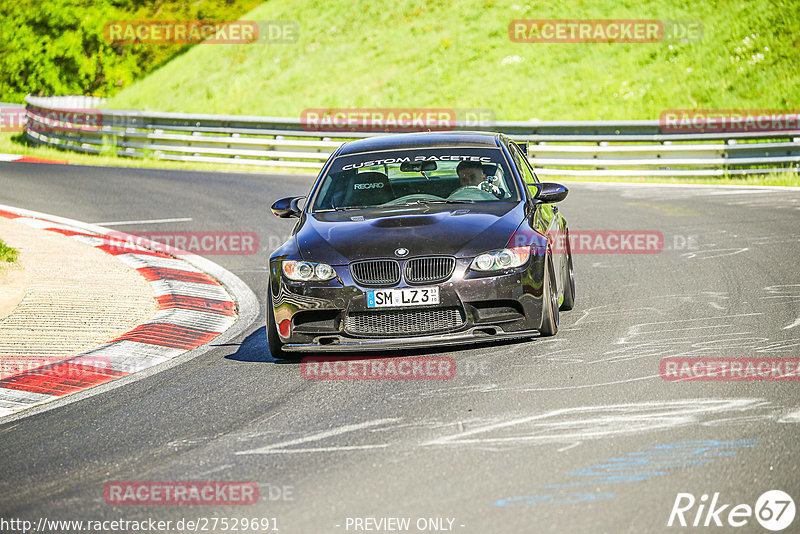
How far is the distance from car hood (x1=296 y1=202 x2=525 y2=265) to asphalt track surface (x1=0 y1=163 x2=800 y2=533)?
0.82m

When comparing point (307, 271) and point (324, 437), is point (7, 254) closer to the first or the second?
point (307, 271)

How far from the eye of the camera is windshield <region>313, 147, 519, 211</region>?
332 inches

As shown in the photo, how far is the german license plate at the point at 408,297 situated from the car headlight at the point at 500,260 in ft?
1.16

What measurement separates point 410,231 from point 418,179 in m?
1.32

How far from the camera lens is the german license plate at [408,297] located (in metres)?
7.04

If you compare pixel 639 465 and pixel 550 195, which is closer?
pixel 639 465

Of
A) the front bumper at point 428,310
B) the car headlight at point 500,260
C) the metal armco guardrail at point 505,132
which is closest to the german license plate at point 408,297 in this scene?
the front bumper at point 428,310

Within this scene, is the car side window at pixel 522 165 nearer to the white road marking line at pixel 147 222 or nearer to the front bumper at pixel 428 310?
the front bumper at pixel 428 310

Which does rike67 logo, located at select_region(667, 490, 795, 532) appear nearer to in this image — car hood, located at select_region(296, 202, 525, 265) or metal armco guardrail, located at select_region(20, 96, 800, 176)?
car hood, located at select_region(296, 202, 525, 265)

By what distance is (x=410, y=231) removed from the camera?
7.46 meters

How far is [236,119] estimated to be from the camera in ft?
84.7

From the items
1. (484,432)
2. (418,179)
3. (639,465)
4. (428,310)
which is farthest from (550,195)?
(639,465)

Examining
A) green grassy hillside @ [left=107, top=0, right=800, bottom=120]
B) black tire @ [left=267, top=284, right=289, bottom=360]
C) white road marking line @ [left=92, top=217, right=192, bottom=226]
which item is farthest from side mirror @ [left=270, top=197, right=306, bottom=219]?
green grassy hillside @ [left=107, top=0, right=800, bottom=120]

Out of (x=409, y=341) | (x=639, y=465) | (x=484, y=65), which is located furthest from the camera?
(x=484, y=65)
